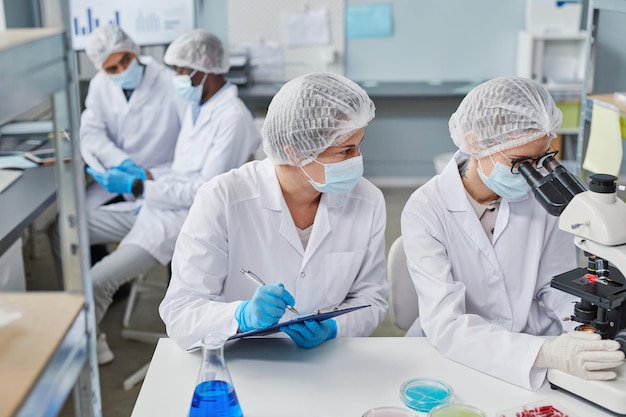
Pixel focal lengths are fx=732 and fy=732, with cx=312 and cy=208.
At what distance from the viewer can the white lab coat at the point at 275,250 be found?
176 centimetres

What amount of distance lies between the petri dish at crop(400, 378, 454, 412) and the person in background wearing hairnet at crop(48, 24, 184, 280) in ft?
7.16

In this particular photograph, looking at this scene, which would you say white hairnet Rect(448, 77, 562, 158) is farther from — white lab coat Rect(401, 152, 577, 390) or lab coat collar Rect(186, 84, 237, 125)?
lab coat collar Rect(186, 84, 237, 125)

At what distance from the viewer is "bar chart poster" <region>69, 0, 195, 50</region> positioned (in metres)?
4.55

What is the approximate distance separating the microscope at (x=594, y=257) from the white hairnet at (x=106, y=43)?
89.4 inches

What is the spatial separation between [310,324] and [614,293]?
0.61 metres

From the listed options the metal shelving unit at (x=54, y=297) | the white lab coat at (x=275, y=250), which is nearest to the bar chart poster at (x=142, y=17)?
the white lab coat at (x=275, y=250)

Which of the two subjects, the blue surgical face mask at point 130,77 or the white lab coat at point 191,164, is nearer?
the white lab coat at point 191,164

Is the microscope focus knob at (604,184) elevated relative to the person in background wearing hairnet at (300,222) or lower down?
elevated

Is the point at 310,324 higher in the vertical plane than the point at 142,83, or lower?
lower

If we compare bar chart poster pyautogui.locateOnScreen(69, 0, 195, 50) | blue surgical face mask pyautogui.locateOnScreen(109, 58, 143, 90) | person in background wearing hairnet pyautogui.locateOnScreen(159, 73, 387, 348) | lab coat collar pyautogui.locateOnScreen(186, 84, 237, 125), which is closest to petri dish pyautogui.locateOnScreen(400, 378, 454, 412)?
person in background wearing hairnet pyautogui.locateOnScreen(159, 73, 387, 348)

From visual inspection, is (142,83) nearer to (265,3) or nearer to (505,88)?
(265,3)

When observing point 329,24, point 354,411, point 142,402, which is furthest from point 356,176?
point 329,24

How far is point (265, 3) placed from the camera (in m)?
4.93

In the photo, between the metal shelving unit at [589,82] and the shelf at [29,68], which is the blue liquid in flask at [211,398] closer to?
the shelf at [29,68]
